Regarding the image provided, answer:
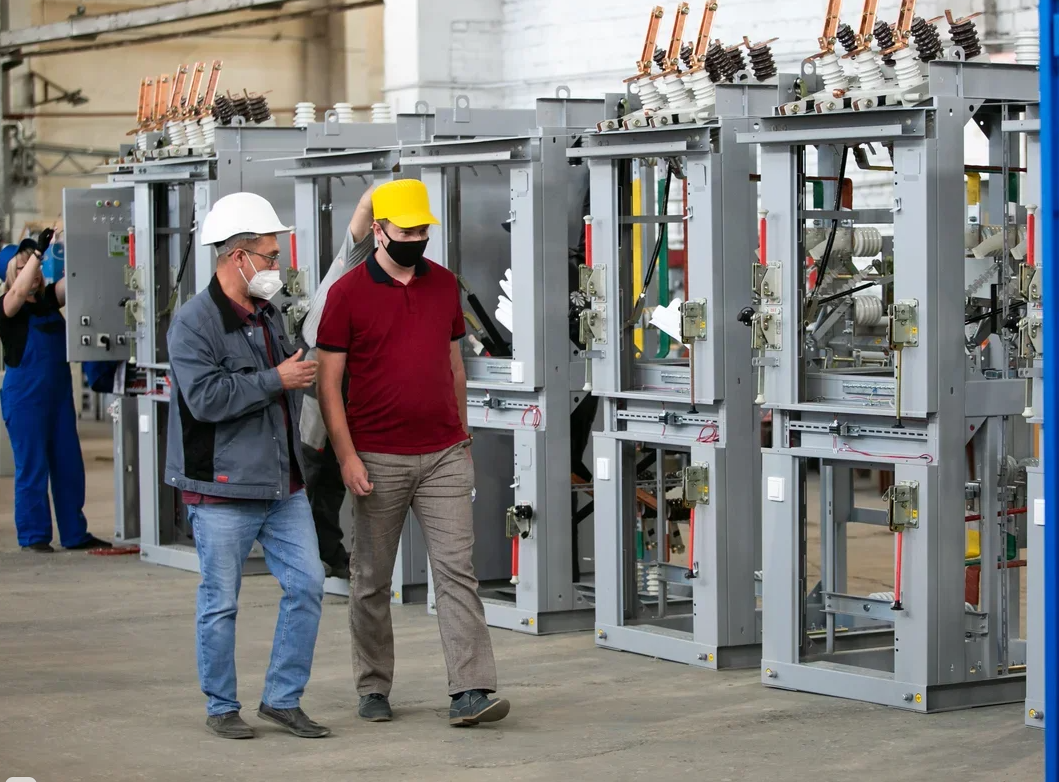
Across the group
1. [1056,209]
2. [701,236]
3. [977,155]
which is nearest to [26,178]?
[977,155]

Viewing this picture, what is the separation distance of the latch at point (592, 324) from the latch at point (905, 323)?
1.52 meters

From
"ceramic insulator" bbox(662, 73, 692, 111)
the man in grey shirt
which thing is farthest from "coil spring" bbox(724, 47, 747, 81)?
the man in grey shirt

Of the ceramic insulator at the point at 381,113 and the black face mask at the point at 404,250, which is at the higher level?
the ceramic insulator at the point at 381,113

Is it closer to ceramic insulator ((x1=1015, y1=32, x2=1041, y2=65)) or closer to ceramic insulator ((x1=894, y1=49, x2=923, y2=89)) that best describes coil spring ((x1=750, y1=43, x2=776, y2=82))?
ceramic insulator ((x1=894, y1=49, x2=923, y2=89))

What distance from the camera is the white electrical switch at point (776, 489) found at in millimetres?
6223

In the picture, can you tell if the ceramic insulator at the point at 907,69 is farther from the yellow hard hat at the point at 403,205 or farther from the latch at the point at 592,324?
the yellow hard hat at the point at 403,205

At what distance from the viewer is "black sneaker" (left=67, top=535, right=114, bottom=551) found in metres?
10.3

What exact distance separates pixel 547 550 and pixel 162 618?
1925 millimetres

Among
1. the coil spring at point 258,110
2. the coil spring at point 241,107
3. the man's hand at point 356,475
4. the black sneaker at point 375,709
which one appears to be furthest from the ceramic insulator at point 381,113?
the black sneaker at point 375,709

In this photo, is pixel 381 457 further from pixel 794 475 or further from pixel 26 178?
pixel 26 178

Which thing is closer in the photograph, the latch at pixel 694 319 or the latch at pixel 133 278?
the latch at pixel 694 319

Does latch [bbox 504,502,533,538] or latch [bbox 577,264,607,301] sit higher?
latch [bbox 577,264,607,301]

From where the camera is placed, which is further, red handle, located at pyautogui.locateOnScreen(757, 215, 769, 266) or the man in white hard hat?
red handle, located at pyautogui.locateOnScreen(757, 215, 769, 266)

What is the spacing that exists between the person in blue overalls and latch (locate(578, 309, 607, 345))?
13.8 feet
